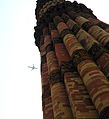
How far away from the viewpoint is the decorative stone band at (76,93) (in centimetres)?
650

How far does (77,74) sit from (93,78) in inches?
65.5

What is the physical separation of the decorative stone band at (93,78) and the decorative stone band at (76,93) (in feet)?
1.13

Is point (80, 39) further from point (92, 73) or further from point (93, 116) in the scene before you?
point (93, 116)

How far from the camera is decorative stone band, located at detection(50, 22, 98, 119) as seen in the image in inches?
256

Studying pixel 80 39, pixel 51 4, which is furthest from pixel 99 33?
pixel 51 4

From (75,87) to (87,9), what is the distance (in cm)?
1237

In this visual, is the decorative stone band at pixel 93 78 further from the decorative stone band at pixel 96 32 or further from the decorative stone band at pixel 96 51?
the decorative stone band at pixel 96 32

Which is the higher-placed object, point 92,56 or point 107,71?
point 92,56

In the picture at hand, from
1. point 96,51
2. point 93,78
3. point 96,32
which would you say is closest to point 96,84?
point 93,78

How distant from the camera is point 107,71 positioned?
25.2 ft

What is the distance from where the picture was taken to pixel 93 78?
705 cm

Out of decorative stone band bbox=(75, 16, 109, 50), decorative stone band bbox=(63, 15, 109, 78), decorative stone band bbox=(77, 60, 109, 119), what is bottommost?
decorative stone band bbox=(77, 60, 109, 119)

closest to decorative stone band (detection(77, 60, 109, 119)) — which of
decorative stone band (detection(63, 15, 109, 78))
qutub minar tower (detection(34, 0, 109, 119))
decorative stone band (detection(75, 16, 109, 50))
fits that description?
qutub minar tower (detection(34, 0, 109, 119))

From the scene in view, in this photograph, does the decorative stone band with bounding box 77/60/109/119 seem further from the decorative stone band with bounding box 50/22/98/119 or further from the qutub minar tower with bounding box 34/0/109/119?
the decorative stone band with bounding box 50/22/98/119
